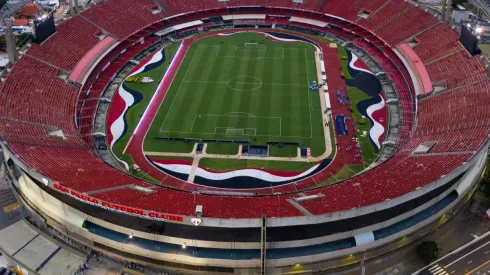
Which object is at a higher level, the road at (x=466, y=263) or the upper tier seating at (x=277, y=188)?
the upper tier seating at (x=277, y=188)

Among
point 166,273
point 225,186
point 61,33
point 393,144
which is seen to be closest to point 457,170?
point 393,144

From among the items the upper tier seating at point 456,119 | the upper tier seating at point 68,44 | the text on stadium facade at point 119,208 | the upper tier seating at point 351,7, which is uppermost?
the upper tier seating at point 351,7

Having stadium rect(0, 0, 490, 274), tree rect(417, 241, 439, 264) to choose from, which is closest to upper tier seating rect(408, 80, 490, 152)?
stadium rect(0, 0, 490, 274)

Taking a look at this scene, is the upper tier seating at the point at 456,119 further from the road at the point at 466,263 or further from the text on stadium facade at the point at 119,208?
the text on stadium facade at the point at 119,208

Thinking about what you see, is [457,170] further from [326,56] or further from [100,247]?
[326,56]

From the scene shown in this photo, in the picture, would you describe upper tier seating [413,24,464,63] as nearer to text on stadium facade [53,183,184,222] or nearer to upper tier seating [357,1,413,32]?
upper tier seating [357,1,413,32]

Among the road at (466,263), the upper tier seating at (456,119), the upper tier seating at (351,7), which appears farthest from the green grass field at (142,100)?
the upper tier seating at (456,119)

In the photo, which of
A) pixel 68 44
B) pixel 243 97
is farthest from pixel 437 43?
pixel 68 44
